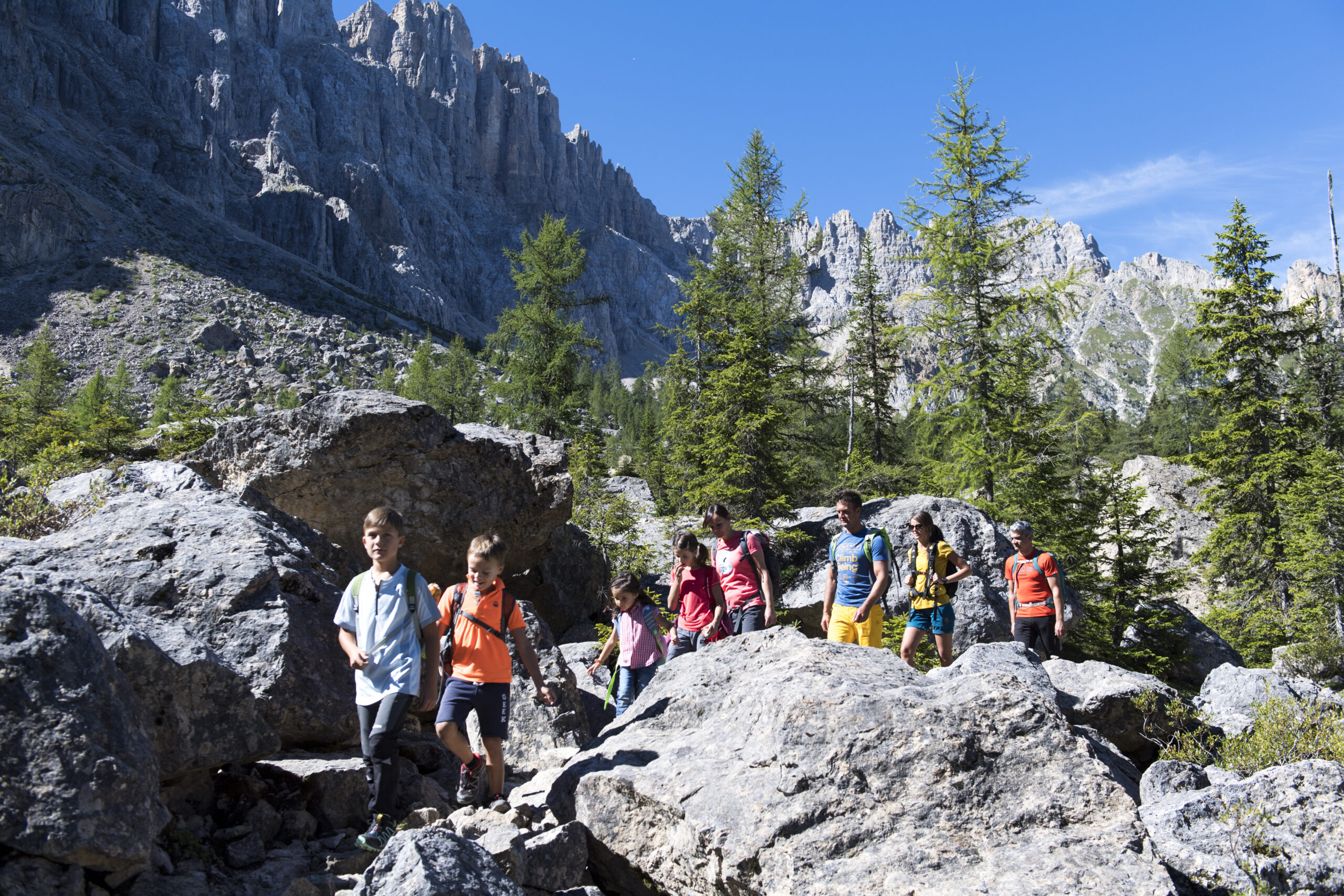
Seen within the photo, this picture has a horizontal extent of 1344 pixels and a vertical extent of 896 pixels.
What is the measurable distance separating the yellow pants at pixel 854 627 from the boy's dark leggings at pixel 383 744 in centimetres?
397

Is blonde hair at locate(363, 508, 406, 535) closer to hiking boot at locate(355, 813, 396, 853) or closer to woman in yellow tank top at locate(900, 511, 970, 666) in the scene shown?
hiking boot at locate(355, 813, 396, 853)

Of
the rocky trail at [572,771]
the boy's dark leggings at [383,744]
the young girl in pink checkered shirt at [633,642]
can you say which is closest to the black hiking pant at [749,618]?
the young girl in pink checkered shirt at [633,642]

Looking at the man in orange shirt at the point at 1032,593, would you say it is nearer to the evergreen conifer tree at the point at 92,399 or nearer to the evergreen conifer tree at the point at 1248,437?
the evergreen conifer tree at the point at 1248,437

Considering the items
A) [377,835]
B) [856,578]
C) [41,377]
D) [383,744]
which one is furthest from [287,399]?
[377,835]

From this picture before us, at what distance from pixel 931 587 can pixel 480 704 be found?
180 inches

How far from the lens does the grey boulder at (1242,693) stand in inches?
230

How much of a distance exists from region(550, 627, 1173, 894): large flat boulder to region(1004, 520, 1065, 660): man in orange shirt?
437cm

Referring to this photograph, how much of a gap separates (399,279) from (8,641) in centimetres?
12676

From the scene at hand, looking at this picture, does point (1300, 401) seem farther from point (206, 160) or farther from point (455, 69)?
point (455, 69)

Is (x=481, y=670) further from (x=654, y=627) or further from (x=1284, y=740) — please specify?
(x=1284, y=740)

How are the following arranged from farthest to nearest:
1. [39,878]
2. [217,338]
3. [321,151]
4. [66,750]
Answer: [321,151]
[217,338]
[66,750]
[39,878]

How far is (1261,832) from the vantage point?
326 centimetres

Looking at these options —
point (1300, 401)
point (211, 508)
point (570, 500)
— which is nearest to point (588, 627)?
point (570, 500)

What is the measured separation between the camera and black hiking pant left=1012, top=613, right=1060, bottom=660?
321 inches
